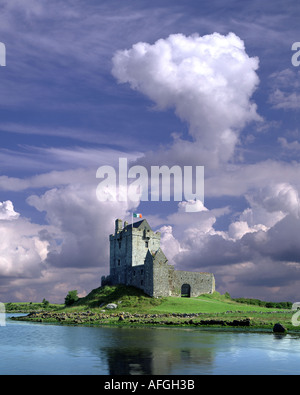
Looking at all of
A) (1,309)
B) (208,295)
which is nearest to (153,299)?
→ (208,295)

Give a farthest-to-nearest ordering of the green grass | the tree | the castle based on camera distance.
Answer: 1. the tree
2. the castle
3. the green grass

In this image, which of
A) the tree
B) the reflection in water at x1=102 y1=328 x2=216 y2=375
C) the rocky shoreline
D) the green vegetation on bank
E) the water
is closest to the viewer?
the water

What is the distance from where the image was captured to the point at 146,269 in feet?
294

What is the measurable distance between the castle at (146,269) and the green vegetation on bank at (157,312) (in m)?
2.70

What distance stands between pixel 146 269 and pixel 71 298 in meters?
26.9

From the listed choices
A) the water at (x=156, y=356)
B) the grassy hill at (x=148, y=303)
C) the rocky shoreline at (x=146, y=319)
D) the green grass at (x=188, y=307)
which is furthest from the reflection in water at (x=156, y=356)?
the grassy hill at (x=148, y=303)

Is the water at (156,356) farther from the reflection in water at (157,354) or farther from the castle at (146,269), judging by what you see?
the castle at (146,269)

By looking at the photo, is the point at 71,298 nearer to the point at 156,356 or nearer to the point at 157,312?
the point at 157,312

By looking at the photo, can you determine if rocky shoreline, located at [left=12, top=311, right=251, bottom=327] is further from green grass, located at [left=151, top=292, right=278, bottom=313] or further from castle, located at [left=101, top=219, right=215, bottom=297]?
castle, located at [left=101, top=219, right=215, bottom=297]

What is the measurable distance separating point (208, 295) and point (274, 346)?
64365 mm

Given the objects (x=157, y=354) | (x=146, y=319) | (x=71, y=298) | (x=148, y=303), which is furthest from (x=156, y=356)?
(x=71, y=298)

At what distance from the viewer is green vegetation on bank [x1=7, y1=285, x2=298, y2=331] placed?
2248 inches

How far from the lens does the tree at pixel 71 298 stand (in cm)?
10426

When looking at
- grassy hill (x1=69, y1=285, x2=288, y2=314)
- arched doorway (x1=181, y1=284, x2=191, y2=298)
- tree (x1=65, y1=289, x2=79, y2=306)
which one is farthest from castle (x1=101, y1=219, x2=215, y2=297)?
tree (x1=65, y1=289, x2=79, y2=306)
